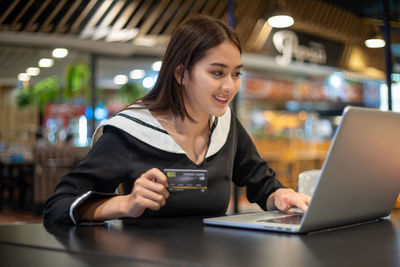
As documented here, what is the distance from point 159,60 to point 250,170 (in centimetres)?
747

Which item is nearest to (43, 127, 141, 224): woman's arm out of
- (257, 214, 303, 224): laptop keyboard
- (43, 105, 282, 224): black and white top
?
(43, 105, 282, 224): black and white top

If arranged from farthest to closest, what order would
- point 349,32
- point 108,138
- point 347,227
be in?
point 349,32 → point 108,138 → point 347,227

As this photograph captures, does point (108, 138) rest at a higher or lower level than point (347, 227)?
higher

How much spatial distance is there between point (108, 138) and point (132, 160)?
0.10 metres

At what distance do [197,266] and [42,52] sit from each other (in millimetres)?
8491

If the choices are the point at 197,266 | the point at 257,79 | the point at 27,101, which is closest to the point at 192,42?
the point at 197,266

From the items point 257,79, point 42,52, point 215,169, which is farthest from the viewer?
point 257,79

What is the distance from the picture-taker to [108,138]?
4.96 ft

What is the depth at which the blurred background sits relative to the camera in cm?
485

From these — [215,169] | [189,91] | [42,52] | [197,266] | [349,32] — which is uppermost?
[42,52]

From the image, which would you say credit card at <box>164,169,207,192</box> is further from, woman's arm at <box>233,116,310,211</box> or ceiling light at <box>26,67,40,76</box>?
ceiling light at <box>26,67,40,76</box>

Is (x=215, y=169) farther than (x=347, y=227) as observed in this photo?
Yes

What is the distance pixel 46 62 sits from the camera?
9.51 meters

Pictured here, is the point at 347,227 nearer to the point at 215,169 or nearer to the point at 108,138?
the point at 215,169
